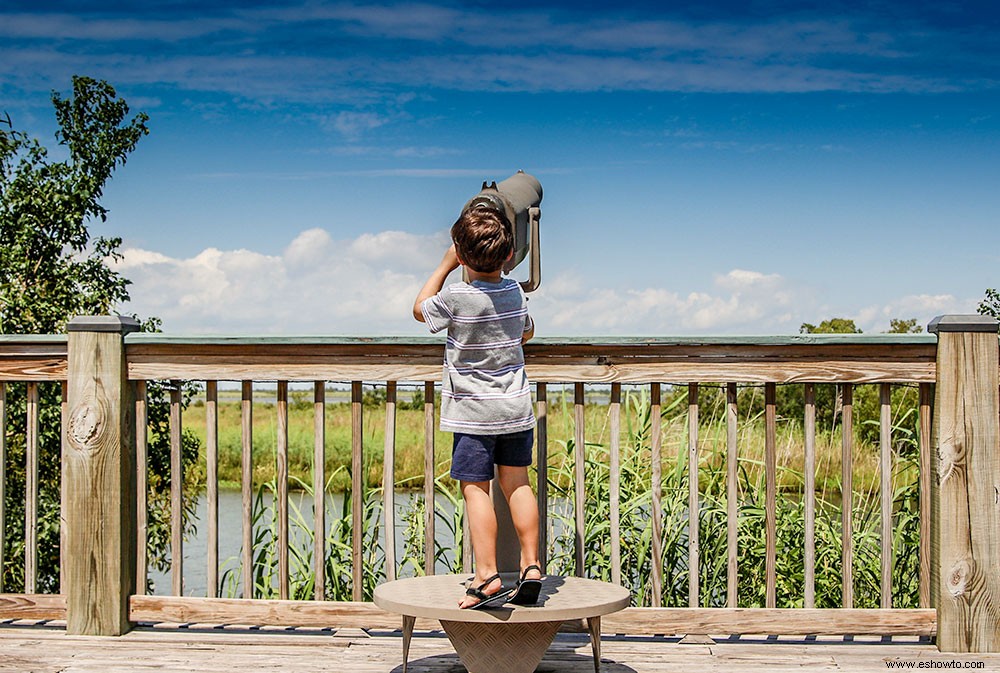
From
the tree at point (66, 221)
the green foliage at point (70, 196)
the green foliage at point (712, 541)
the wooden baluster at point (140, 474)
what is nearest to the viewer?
the wooden baluster at point (140, 474)

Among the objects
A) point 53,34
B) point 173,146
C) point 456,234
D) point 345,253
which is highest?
point 53,34

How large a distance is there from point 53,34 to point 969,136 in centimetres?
1245

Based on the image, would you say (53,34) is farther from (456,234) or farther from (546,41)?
(456,234)

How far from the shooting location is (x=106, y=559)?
11.7 feet

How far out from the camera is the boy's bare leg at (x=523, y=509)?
2846 millimetres

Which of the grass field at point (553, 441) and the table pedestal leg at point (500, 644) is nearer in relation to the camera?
the table pedestal leg at point (500, 644)

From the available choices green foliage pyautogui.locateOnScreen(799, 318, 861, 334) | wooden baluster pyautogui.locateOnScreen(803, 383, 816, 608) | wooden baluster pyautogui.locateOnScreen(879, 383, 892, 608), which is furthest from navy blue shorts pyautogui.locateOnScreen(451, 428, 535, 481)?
green foliage pyautogui.locateOnScreen(799, 318, 861, 334)

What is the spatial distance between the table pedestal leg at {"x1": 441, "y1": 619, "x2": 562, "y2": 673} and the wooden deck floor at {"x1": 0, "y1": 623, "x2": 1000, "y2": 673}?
36 cm

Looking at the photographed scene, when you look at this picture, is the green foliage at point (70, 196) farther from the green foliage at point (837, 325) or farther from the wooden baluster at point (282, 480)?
the green foliage at point (837, 325)

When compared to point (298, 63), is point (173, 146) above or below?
below

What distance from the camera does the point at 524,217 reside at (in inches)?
130

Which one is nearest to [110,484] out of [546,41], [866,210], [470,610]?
[470,610]

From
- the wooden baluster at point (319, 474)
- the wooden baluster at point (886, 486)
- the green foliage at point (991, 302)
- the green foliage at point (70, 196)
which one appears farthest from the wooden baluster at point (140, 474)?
the green foliage at point (991, 302)

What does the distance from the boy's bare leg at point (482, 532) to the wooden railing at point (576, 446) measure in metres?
0.60
